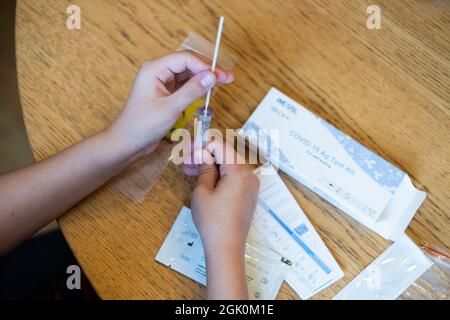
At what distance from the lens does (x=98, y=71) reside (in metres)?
0.76

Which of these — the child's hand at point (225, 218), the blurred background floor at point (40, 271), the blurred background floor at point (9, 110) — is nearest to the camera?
the child's hand at point (225, 218)

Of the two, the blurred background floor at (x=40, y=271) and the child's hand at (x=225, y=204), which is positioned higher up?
the child's hand at (x=225, y=204)

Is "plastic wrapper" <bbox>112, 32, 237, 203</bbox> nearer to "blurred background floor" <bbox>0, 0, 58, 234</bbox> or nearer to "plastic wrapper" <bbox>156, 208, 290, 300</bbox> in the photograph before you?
"plastic wrapper" <bbox>156, 208, 290, 300</bbox>

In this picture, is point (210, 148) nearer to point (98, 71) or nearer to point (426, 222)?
point (98, 71)

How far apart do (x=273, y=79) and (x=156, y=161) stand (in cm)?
27

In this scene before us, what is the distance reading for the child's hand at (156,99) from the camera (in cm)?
66

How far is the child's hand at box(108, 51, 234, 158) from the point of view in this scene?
0.66 meters

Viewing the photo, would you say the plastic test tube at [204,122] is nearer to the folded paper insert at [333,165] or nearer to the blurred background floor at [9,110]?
the folded paper insert at [333,165]

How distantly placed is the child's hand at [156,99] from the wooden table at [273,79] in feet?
0.23

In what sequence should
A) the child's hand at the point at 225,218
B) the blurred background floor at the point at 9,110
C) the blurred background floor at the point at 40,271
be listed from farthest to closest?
1. the blurred background floor at the point at 9,110
2. the blurred background floor at the point at 40,271
3. the child's hand at the point at 225,218

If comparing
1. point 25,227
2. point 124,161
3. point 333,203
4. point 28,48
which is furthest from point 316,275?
point 28,48

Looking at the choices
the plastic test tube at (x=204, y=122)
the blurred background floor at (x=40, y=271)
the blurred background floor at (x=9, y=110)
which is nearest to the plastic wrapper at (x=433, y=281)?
the plastic test tube at (x=204, y=122)

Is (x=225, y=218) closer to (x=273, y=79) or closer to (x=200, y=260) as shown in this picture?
(x=200, y=260)

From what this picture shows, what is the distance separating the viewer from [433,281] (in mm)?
700
